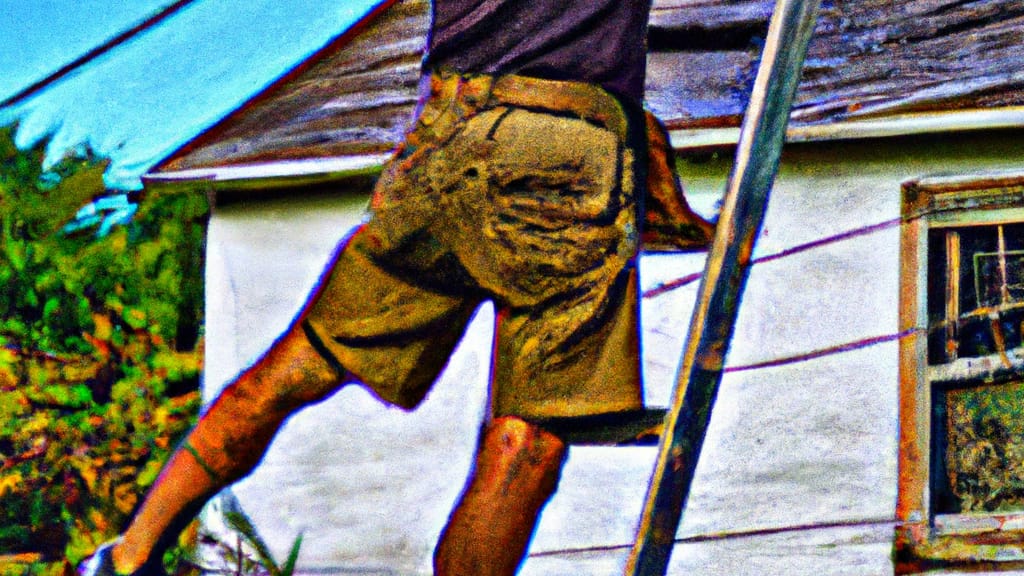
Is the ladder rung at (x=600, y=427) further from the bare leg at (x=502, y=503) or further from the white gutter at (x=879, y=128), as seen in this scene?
the white gutter at (x=879, y=128)

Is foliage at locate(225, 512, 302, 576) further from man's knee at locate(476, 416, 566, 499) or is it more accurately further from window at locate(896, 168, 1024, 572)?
window at locate(896, 168, 1024, 572)

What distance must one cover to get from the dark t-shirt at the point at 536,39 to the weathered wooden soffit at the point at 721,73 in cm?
62

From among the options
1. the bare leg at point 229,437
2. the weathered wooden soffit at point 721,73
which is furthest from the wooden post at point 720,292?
the weathered wooden soffit at point 721,73

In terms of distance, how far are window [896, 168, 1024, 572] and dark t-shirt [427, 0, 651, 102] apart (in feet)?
3.24

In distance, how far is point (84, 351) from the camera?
8.92ft

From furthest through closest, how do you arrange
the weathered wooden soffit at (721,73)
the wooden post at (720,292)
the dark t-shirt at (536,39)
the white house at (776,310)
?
the weathered wooden soffit at (721,73) → the white house at (776,310) → the dark t-shirt at (536,39) → the wooden post at (720,292)

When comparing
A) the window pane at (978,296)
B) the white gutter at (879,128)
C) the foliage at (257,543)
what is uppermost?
the white gutter at (879,128)

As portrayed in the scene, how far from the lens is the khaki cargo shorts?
2.14m

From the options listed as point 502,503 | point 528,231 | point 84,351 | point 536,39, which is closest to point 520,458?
point 502,503

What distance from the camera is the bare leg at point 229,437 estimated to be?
227 cm

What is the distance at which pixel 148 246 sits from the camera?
2.74 meters

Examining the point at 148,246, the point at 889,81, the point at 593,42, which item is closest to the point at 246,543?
the point at 148,246

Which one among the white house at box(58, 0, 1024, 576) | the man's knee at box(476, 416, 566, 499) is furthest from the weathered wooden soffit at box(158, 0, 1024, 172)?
the man's knee at box(476, 416, 566, 499)

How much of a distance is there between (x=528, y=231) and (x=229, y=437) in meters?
0.67
